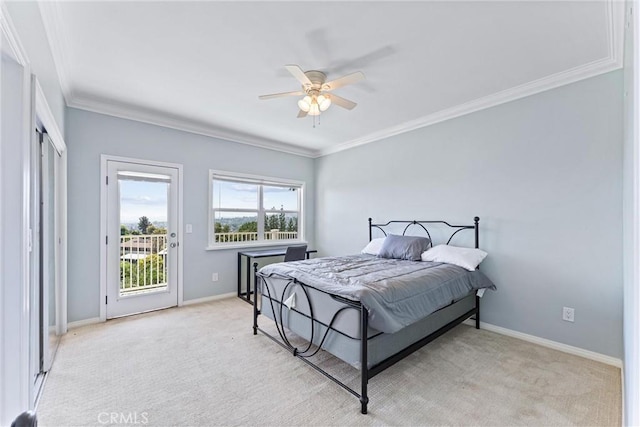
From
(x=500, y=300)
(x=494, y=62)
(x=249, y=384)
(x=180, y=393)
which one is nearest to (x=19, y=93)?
(x=180, y=393)

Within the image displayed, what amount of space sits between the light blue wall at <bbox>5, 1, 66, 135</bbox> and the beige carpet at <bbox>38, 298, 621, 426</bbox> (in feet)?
6.92

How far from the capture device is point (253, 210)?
15.9ft

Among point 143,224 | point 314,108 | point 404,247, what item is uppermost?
point 314,108

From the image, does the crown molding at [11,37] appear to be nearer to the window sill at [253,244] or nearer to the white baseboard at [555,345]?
the window sill at [253,244]

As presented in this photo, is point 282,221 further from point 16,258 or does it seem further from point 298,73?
point 16,258

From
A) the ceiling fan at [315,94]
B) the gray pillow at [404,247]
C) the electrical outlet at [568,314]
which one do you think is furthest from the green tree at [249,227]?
the electrical outlet at [568,314]

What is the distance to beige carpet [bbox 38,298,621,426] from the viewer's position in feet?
5.75

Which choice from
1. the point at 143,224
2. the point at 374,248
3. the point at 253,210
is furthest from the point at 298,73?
the point at 253,210

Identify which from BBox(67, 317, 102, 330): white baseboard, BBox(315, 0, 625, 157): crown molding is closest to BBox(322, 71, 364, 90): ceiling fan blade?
BBox(315, 0, 625, 157): crown molding

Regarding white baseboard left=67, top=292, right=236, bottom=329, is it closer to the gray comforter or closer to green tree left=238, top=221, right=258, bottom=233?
green tree left=238, top=221, right=258, bottom=233

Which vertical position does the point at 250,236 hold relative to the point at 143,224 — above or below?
below

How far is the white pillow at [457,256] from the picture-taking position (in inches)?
116

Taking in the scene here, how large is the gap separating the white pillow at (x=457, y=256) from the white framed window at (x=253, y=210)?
276 centimetres

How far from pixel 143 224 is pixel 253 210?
1670 millimetres
